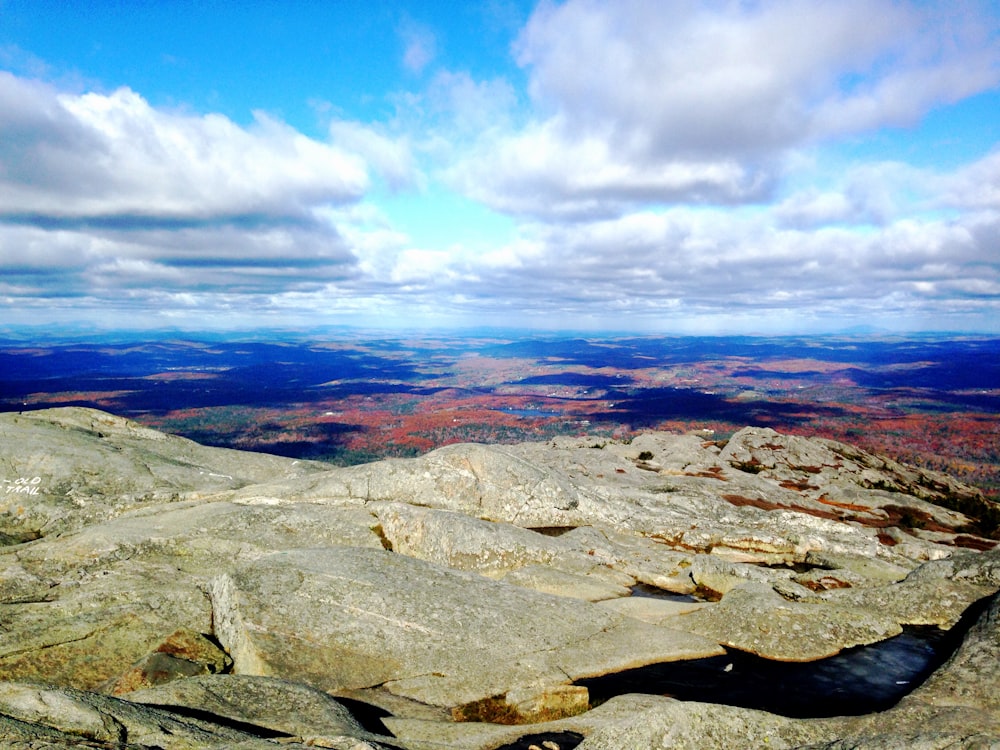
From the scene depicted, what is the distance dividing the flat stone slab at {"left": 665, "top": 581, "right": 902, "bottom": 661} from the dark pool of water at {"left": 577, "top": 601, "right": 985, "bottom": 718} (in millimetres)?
563

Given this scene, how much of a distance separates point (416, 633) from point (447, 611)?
2074mm

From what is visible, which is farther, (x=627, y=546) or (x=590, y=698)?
(x=627, y=546)

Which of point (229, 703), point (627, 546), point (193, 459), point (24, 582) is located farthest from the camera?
Result: point (193, 459)

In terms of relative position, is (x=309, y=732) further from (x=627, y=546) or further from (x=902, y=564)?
(x=902, y=564)

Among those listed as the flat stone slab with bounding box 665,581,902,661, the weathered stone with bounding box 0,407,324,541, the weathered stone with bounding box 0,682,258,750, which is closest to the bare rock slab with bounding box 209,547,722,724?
the flat stone slab with bounding box 665,581,902,661

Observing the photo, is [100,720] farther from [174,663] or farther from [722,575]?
[722,575]

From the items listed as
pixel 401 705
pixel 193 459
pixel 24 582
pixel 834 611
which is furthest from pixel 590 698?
pixel 193 459

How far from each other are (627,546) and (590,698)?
1905cm

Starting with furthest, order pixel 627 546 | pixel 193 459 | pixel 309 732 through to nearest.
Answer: pixel 193 459, pixel 627 546, pixel 309 732

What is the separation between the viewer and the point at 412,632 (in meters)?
25.4

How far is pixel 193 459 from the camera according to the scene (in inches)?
2087

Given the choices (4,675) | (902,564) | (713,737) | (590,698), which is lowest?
(902,564)

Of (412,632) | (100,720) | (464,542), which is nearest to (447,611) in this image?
(412,632)

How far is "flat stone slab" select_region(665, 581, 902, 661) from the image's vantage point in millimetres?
28125
